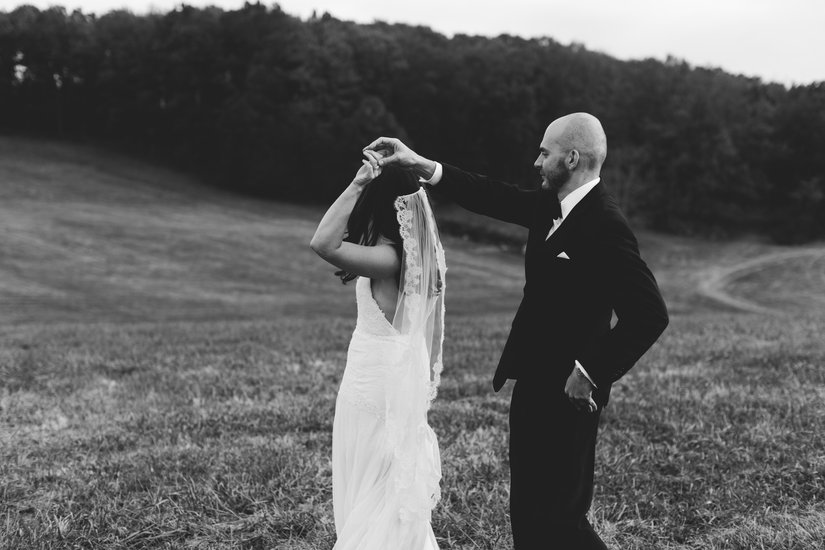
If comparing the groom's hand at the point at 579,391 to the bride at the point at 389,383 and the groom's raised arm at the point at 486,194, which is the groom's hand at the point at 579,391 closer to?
the bride at the point at 389,383

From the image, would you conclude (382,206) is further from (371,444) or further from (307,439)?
(307,439)

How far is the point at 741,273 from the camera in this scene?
49344 millimetres

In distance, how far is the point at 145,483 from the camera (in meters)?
5.57

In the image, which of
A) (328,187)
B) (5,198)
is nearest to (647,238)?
(328,187)

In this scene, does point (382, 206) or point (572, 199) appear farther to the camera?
point (382, 206)

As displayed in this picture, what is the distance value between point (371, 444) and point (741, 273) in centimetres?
5091

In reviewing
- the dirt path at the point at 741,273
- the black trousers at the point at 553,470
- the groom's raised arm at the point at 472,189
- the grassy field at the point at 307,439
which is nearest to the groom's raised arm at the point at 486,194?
the groom's raised arm at the point at 472,189

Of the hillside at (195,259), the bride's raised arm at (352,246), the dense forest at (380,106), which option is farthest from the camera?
the dense forest at (380,106)

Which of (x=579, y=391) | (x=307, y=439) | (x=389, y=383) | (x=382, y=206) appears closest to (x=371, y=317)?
(x=389, y=383)

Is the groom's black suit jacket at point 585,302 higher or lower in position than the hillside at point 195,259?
higher

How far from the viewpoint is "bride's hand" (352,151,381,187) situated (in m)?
3.90

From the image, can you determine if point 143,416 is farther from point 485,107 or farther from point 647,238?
point 485,107

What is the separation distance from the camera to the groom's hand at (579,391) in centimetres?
354

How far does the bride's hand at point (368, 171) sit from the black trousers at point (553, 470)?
144cm
